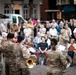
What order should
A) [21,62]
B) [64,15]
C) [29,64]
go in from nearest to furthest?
[21,62]
[29,64]
[64,15]

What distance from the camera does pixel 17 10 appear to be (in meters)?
51.7

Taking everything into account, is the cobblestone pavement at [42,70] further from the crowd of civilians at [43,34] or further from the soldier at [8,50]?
Result: the soldier at [8,50]

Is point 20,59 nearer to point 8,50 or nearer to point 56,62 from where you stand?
point 8,50

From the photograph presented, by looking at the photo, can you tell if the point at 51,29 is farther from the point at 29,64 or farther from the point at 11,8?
the point at 11,8

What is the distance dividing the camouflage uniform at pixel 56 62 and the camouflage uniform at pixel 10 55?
92 centimetres

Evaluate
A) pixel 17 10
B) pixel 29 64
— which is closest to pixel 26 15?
pixel 17 10

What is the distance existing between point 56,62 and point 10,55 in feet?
4.12

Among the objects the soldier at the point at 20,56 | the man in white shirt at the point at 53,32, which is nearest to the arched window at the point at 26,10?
the man in white shirt at the point at 53,32

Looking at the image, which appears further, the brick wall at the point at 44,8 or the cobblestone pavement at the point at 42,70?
the brick wall at the point at 44,8

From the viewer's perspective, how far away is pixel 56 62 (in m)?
10.4

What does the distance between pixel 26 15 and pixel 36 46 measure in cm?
3374

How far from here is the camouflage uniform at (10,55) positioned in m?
10.3

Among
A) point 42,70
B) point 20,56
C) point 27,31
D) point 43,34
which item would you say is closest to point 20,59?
point 20,56

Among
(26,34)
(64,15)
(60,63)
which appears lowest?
(64,15)
